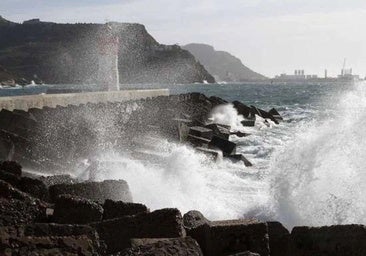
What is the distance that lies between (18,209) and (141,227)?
76cm

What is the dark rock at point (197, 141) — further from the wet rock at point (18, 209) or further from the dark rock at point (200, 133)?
the wet rock at point (18, 209)

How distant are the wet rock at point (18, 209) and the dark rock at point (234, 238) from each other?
1.09 meters

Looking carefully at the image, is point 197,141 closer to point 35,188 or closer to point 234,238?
point 35,188

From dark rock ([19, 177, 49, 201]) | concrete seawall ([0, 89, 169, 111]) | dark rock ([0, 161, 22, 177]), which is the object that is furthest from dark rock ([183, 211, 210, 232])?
concrete seawall ([0, 89, 169, 111])

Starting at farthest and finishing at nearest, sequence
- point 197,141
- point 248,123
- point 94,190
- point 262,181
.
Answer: point 248,123 < point 197,141 < point 262,181 < point 94,190

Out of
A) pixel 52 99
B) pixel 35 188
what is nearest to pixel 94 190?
pixel 35 188

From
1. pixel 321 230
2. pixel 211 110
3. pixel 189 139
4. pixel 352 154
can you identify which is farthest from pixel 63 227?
pixel 211 110

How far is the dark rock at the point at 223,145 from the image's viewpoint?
1225 centimetres

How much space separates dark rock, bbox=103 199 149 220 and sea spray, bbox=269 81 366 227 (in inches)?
114

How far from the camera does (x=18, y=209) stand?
11.5 ft

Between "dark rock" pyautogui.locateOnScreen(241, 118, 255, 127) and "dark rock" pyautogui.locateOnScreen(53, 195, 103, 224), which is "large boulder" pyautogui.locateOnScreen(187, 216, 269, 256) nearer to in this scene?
"dark rock" pyautogui.locateOnScreen(53, 195, 103, 224)

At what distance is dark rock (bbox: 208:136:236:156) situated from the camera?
12.2 metres

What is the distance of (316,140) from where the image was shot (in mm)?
11680

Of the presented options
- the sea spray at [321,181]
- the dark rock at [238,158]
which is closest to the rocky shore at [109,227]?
the sea spray at [321,181]
